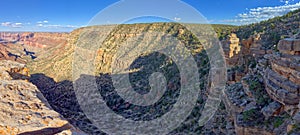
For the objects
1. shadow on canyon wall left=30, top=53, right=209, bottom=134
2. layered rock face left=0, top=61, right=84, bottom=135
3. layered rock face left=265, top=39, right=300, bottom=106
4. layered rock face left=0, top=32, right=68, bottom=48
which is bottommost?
shadow on canyon wall left=30, top=53, right=209, bottom=134

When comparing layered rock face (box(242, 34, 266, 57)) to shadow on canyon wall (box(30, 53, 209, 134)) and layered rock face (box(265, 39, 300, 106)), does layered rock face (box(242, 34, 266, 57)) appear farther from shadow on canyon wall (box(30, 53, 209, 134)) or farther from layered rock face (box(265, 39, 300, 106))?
layered rock face (box(265, 39, 300, 106))

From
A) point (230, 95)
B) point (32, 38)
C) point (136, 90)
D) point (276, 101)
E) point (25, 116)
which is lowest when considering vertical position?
point (136, 90)

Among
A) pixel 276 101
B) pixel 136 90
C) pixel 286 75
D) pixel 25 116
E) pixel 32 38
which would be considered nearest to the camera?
pixel 286 75

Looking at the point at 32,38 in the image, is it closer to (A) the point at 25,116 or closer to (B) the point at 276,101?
(A) the point at 25,116

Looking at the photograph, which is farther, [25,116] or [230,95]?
[230,95]

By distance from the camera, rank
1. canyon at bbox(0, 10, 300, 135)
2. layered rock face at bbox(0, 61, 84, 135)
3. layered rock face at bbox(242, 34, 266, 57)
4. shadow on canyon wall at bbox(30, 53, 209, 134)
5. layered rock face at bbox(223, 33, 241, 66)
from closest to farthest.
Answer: canyon at bbox(0, 10, 300, 135)
layered rock face at bbox(0, 61, 84, 135)
layered rock face at bbox(242, 34, 266, 57)
layered rock face at bbox(223, 33, 241, 66)
shadow on canyon wall at bbox(30, 53, 209, 134)

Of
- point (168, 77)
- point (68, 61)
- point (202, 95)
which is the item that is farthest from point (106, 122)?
point (68, 61)

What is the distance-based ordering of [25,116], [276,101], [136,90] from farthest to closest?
1. [136,90]
2. [25,116]
3. [276,101]

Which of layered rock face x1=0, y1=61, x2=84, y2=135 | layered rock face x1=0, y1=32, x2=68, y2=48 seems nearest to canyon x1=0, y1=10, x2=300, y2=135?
layered rock face x1=0, y1=61, x2=84, y2=135

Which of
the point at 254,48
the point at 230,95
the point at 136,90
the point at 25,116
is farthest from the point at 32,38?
the point at 230,95

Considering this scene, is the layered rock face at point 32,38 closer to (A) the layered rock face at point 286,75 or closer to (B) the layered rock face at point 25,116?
(B) the layered rock face at point 25,116

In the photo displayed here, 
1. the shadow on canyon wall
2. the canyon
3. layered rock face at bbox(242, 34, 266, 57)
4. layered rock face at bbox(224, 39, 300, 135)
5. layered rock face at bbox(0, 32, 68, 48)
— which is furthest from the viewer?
layered rock face at bbox(0, 32, 68, 48)

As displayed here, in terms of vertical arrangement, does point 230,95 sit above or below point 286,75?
below
